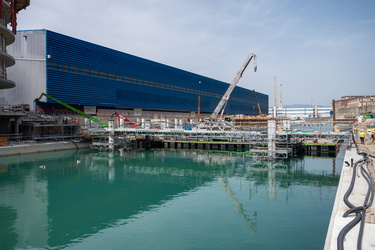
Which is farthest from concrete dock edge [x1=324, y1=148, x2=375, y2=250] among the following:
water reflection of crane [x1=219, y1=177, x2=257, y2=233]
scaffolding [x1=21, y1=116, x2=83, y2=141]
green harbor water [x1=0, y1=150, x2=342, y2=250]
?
scaffolding [x1=21, y1=116, x2=83, y2=141]

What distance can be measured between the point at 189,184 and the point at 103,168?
1150 centimetres

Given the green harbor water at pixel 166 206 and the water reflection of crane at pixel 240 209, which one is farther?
the water reflection of crane at pixel 240 209

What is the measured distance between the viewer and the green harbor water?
1191 cm

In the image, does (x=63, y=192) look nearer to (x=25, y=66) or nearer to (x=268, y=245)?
(x=268, y=245)

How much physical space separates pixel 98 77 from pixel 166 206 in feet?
148

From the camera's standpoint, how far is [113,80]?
59562 mm

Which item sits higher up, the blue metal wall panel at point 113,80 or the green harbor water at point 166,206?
the blue metal wall panel at point 113,80

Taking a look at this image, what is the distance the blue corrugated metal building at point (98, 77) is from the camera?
156 feet

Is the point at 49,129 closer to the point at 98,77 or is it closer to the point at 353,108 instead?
the point at 98,77

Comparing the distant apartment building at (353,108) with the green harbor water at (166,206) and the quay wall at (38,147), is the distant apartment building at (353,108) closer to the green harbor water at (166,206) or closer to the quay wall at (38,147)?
the quay wall at (38,147)

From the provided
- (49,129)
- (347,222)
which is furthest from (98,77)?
(347,222)

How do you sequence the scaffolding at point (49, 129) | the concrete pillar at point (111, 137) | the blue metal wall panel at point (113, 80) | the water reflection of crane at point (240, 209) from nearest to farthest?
the water reflection of crane at point (240, 209)
the scaffolding at point (49, 129)
the concrete pillar at point (111, 137)
the blue metal wall panel at point (113, 80)

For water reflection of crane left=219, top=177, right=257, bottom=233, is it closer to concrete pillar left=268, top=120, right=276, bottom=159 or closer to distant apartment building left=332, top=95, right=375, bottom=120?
concrete pillar left=268, top=120, right=276, bottom=159

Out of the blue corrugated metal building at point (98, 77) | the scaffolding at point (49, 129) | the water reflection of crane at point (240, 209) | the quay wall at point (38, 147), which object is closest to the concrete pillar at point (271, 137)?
the water reflection of crane at point (240, 209)
